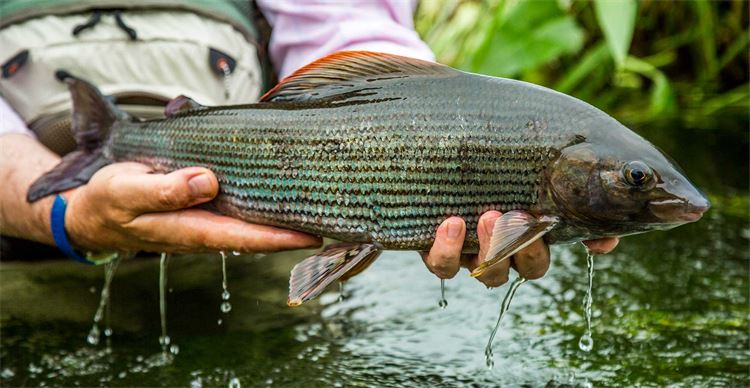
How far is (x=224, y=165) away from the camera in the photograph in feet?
7.50

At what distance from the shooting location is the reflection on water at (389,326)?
257cm

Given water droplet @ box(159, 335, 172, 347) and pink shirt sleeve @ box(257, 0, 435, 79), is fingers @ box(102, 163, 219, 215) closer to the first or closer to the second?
water droplet @ box(159, 335, 172, 347)

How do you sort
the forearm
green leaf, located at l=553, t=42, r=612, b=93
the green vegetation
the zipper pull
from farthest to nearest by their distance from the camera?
the green vegetation, green leaf, located at l=553, t=42, r=612, b=93, the zipper pull, the forearm

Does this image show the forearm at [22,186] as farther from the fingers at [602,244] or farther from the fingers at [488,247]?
the fingers at [602,244]

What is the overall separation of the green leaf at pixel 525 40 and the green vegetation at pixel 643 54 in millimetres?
14

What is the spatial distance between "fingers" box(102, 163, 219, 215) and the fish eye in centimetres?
90

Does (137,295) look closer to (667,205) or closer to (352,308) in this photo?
(352,308)

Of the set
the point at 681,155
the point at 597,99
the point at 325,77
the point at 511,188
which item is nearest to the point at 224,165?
the point at 325,77

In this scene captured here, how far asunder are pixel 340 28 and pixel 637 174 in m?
1.32

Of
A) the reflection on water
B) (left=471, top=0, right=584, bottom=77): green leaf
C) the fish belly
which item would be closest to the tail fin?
the fish belly

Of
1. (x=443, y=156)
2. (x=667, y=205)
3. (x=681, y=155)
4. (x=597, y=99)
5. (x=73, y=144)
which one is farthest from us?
(x=597, y=99)

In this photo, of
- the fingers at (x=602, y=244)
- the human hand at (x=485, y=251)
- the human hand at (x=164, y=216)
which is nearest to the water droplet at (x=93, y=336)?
the human hand at (x=164, y=216)

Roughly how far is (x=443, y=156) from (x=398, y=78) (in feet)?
0.69

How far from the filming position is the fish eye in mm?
1909
